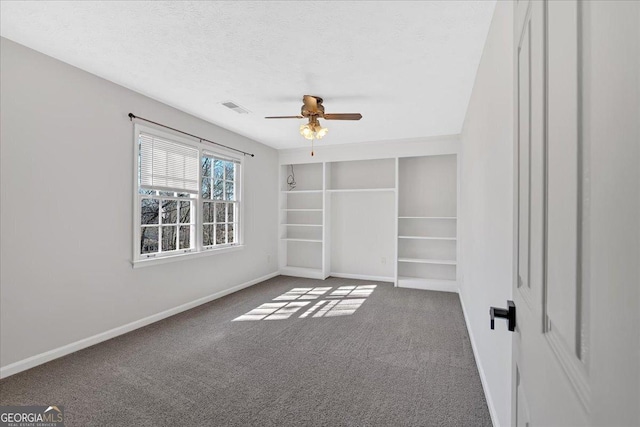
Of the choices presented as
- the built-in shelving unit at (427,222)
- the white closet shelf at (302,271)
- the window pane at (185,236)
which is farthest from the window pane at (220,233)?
the built-in shelving unit at (427,222)

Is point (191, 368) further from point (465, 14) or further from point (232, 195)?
point (465, 14)

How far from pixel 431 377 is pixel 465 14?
2638mm

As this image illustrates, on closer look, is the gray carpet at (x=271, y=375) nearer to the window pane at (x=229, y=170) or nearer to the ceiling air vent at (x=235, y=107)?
the window pane at (x=229, y=170)

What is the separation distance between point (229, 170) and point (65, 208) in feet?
7.98

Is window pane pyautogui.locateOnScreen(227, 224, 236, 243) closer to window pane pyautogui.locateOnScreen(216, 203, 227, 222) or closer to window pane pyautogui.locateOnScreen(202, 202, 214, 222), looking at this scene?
window pane pyautogui.locateOnScreen(216, 203, 227, 222)

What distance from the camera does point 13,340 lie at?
2.39 metres

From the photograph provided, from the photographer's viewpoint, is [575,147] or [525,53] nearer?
[575,147]

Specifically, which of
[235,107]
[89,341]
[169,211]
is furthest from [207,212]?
[89,341]

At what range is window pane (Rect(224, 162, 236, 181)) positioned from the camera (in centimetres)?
482

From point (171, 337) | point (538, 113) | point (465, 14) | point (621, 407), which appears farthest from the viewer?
point (171, 337)

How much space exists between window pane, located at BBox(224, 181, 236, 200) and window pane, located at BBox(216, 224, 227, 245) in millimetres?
452

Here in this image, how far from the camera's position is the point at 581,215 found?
1.46ft

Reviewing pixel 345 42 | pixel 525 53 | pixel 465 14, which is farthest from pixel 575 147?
pixel 345 42

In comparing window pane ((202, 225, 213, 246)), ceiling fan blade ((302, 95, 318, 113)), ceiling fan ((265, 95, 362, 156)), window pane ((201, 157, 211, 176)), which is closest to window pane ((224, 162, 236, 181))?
window pane ((201, 157, 211, 176))
